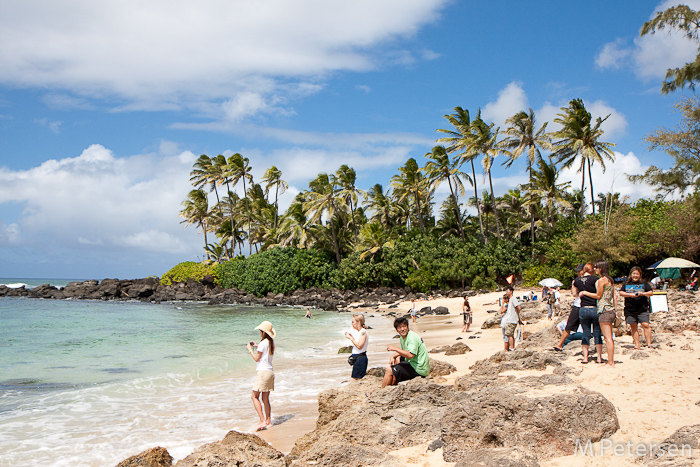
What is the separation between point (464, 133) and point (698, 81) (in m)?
26.5

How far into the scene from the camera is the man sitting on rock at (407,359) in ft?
21.2

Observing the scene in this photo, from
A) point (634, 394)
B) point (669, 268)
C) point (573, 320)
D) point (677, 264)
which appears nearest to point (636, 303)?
point (573, 320)

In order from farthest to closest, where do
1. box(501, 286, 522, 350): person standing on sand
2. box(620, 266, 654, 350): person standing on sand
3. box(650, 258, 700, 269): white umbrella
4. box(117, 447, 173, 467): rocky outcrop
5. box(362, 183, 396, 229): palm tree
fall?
box(362, 183, 396, 229): palm tree → box(650, 258, 700, 269): white umbrella → box(501, 286, 522, 350): person standing on sand → box(620, 266, 654, 350): person standing on sand → box(117, 447, 173, 467): rocky outcrop

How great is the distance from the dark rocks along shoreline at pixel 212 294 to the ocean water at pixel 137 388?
545 inches

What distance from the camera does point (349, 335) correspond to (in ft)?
23.5

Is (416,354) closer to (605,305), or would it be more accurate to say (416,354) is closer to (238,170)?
(605,305)

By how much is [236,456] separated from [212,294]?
45.8m

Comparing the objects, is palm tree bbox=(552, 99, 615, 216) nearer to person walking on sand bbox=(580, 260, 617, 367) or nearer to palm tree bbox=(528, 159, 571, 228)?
palm tree bbox=(528, 159, 571, 228)

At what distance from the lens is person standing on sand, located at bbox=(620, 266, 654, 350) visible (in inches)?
307

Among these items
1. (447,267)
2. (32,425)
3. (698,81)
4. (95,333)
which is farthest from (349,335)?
(447,267)

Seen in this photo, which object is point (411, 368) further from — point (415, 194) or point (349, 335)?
point (415, 194)

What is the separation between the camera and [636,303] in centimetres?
793

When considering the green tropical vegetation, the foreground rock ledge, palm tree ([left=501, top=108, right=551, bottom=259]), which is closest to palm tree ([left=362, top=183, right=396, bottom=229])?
the green tropical vegetation

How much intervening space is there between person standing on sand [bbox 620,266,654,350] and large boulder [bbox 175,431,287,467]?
623 cm
